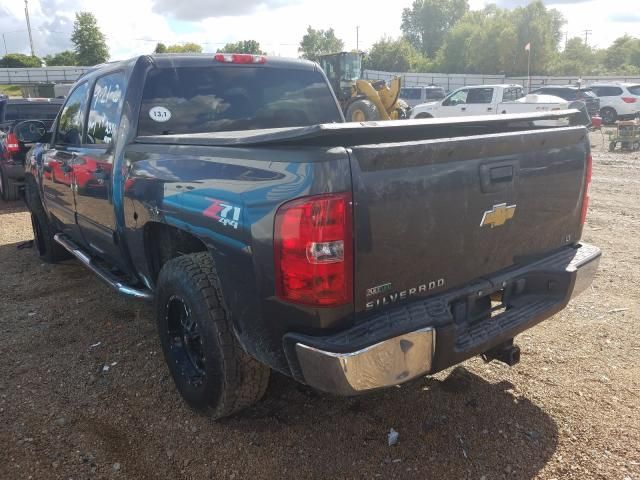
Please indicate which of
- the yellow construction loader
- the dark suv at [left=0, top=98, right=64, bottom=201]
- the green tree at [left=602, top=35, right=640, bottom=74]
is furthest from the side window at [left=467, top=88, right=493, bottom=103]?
the green tree at [left=602, top=35, right=640, bottom=74]

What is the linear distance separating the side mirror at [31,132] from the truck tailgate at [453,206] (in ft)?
13.5

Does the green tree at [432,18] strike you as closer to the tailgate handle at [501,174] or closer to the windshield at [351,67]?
the windshield at [351,67]

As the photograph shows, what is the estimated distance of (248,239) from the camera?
224 cm

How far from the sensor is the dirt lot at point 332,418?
8.63 feet

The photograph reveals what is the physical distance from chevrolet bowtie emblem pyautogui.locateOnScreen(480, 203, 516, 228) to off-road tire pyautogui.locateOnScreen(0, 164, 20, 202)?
9.25 metres

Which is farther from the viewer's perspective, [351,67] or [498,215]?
[351,67]

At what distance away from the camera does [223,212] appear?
2.40 metres

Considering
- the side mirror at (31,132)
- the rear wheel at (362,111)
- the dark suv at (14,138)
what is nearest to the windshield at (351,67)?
the rear wheel at (362,111)

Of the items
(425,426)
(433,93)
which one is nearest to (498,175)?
(425,426)

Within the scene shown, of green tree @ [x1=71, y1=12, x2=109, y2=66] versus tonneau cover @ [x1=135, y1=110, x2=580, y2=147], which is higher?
green tree @ [x1=71, y1=12, x2=109, y2=66]

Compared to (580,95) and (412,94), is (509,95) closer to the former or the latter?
(580,95)

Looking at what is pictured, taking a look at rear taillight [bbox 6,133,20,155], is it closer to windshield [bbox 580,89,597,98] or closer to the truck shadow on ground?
the truck shadow on ground

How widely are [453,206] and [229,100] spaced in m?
2.10

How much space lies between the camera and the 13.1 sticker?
3.54m
